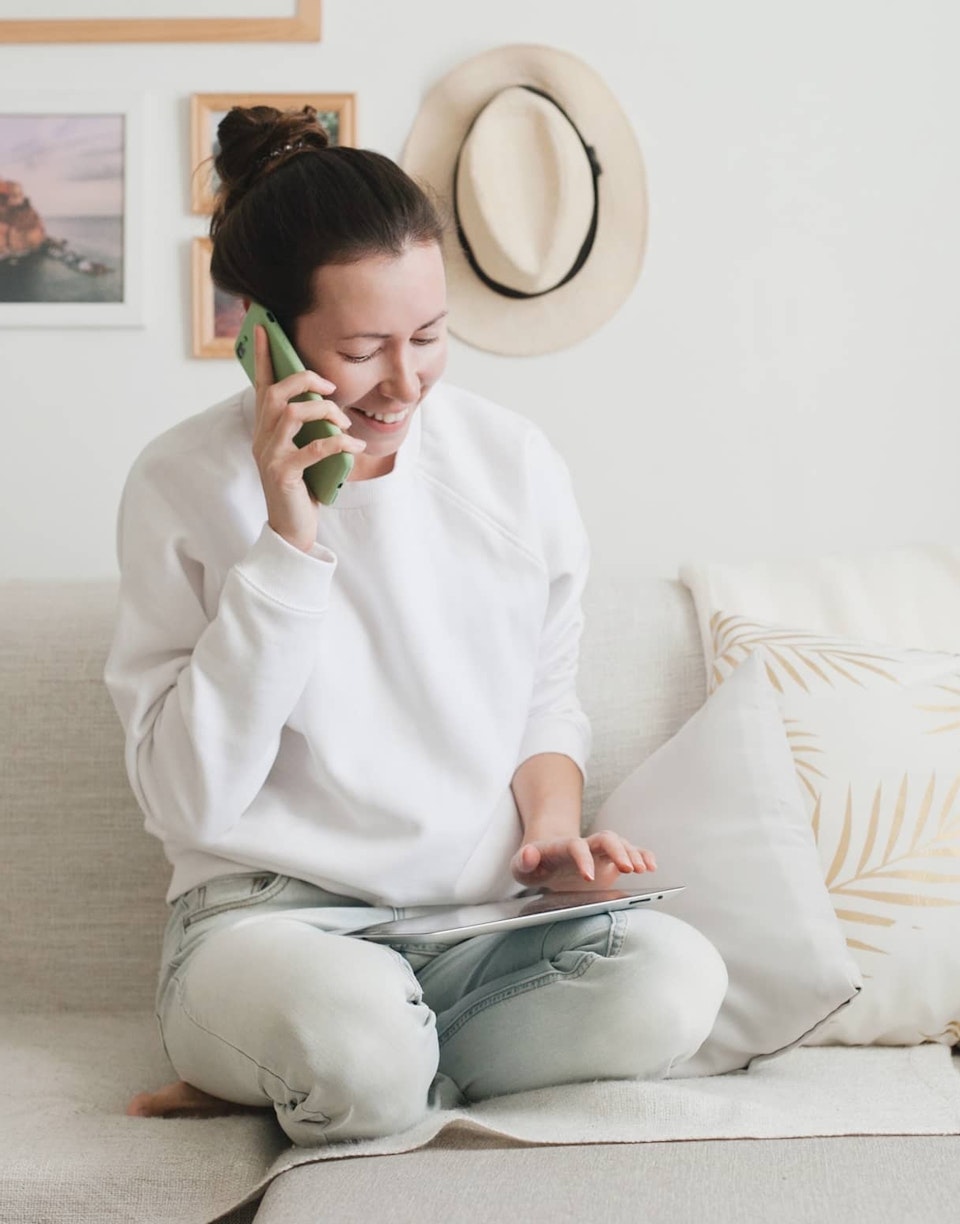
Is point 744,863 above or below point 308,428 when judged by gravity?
below

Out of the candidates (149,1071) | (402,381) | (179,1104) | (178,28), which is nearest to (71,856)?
(149,1071)

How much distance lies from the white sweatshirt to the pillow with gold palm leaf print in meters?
0.29

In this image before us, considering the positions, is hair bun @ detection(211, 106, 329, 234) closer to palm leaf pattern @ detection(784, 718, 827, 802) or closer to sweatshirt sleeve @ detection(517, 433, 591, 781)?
sweatshirt sleeve @ detection(517, 433, 591, 781)

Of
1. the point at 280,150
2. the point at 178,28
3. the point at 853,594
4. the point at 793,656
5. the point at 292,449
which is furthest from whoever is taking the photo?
the point at 178,28

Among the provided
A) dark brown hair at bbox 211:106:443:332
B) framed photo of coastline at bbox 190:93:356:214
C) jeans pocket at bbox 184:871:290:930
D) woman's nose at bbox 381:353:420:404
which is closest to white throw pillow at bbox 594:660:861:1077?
jeans pocket at bbox 184:871:290:930

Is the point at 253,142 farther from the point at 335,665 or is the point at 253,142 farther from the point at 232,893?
the point at 232,893

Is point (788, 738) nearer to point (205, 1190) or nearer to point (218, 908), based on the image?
point (218, 908)

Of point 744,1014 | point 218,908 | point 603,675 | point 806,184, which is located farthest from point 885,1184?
point 806,184

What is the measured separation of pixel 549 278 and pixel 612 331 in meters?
0.13

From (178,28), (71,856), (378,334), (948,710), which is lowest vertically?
(71,856)

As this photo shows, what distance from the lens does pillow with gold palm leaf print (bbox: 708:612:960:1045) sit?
140cm

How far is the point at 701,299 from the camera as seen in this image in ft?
7.09

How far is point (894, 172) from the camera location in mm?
2150

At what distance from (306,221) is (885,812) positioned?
834 millimetres
